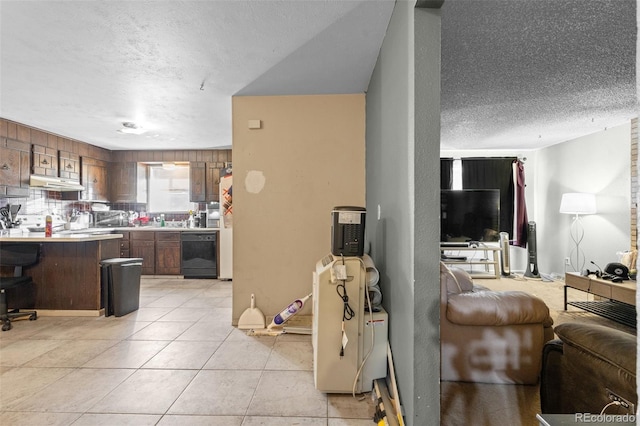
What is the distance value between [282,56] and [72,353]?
3.13 m

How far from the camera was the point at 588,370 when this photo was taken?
49.0 inches

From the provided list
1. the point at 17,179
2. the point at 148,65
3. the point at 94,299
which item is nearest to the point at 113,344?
the point at 94,299

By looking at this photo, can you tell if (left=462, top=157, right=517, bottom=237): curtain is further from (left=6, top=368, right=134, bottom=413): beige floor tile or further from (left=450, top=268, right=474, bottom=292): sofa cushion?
(left=6, top=368, right=134, bottom=413): beige floor tile

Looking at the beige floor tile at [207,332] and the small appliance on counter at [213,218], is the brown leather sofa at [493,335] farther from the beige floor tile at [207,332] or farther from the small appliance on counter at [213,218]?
the small appliance on counter at [213,218]

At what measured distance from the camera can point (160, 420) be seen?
179cm

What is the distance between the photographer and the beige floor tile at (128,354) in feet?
8.10

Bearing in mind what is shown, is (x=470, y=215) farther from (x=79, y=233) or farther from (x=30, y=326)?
(x=79, y=233)

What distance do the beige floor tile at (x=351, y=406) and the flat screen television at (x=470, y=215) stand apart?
4297mm

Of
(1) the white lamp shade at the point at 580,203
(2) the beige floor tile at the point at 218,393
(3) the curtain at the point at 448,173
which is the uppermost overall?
(3) the curtain at the point at 448,173

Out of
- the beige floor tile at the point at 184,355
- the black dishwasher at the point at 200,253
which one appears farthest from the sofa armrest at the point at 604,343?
the black dishwasher at the point at 200,253

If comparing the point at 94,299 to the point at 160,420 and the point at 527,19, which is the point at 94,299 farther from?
the point at 527,19

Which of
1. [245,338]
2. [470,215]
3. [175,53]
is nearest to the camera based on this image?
[175,53]

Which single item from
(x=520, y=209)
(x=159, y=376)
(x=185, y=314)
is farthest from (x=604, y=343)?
(x=520, y=209)

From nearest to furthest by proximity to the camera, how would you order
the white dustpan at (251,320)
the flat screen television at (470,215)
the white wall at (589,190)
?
the white dustpan at (251,320) < the white wall at (589,190) < the flat screen television at (470,215)
